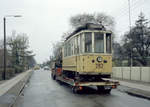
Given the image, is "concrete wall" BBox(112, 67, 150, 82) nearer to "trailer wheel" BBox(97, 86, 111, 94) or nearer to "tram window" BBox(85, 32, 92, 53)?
"trailer wheel" BBox(97, 86, 111, 94)

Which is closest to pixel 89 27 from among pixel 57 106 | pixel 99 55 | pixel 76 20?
pixel 99 55

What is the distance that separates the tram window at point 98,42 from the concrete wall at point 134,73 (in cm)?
847

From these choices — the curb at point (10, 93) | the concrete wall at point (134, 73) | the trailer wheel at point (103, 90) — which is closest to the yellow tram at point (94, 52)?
the trailer wheel at point (103, 90)

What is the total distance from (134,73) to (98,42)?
1088 cm

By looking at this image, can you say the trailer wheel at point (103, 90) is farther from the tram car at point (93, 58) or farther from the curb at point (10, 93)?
the curb at point (10, 93)

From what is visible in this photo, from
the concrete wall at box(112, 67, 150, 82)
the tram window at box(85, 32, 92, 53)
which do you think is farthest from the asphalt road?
the concrete wall at box(112, 67, 150, 82)

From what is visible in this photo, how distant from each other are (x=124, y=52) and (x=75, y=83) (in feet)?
135

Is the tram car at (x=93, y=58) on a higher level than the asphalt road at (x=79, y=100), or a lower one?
higher

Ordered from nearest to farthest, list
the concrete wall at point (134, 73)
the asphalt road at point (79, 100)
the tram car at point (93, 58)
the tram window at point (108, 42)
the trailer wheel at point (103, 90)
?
the asphalt road at point (79, 100) < the tram car at point (93, 58) < the tram window at point (108, 42) < the trailer wheel at point (103, 90) < the concrete wall at point (134, 73)

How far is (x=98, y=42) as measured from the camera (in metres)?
13.4

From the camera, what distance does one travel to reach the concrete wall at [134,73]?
802 inches

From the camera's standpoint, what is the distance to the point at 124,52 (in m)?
52.3

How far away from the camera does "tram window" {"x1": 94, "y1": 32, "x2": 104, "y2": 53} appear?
43.7 feet

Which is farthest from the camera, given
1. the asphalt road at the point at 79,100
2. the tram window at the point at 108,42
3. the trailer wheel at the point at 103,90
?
the trailer wheel at the point at 103,90
